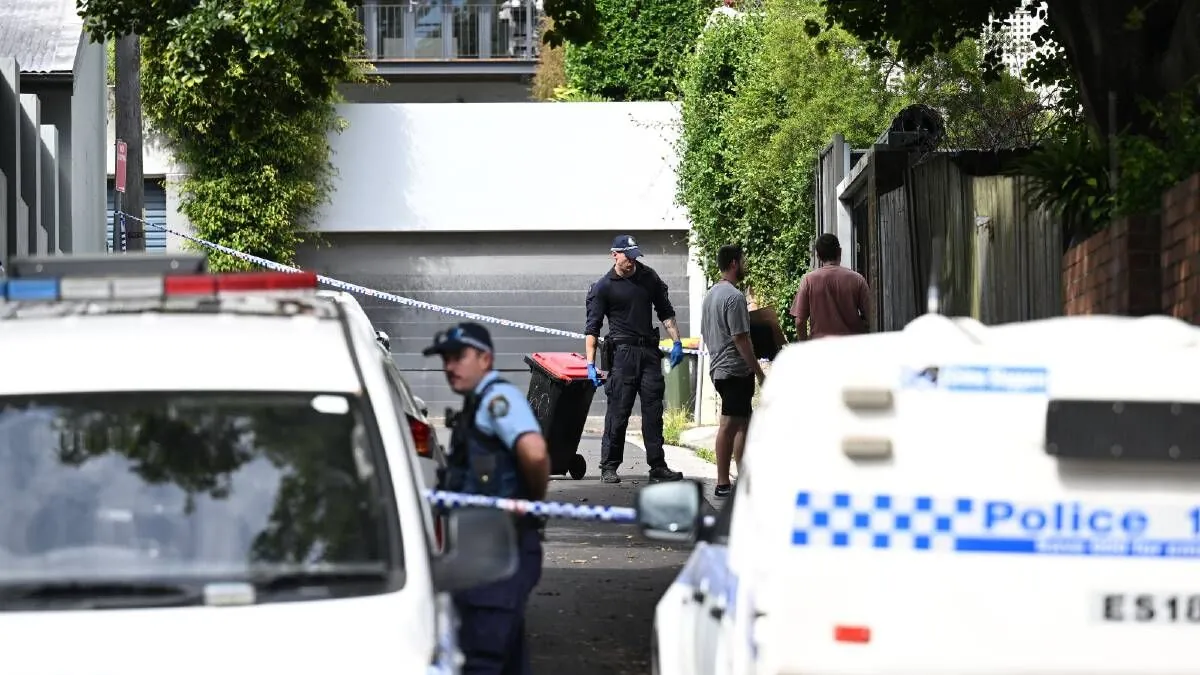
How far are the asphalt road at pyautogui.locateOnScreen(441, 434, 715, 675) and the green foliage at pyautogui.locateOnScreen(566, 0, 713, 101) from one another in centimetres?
2313

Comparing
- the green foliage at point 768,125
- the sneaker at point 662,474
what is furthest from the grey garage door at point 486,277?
the sneaker at point 662,474

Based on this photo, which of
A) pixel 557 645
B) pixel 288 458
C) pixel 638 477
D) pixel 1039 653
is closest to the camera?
pixel 1039 653

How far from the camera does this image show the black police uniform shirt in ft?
50.1

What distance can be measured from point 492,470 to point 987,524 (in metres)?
2.43

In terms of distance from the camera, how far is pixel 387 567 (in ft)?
16.8

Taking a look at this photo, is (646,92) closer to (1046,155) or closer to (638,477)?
(638,477)

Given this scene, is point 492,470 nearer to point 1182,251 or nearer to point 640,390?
point 1182,251

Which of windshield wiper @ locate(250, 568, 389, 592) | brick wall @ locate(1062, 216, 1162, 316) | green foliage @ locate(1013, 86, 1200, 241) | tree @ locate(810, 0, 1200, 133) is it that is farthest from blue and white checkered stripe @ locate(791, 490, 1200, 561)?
tree @ locate(810, 0, 1200, 133)

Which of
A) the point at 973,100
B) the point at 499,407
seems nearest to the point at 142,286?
the point at 499,407

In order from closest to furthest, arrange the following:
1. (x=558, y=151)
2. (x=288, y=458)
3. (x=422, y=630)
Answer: (x=422, y=630)
(x=288, y=458)
(x=558, y=151)

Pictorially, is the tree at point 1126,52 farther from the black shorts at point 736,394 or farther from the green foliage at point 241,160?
the green foliage at point 241,160

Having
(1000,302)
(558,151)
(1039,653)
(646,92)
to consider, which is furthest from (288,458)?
(646,92)

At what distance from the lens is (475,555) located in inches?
208

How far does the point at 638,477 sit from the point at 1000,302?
4.19m
